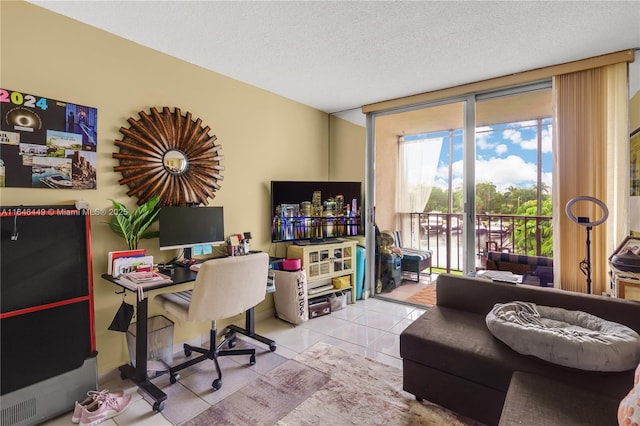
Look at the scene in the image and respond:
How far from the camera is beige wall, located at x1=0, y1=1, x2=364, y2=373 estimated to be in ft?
6.28

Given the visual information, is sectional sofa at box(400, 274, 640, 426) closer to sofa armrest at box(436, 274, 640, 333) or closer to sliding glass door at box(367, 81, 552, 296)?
sofa armrest at box(436, 274, 640, 333)

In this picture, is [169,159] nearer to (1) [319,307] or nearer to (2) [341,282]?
(1) [319,307]

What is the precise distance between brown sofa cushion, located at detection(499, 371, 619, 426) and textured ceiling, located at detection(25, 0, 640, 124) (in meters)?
2.14

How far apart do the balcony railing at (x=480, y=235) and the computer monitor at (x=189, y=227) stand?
260cm

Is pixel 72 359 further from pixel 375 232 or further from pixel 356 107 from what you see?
pixel 356 107

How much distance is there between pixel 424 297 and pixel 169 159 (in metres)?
3.34

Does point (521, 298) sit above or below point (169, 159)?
below

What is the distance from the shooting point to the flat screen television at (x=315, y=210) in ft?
11.3

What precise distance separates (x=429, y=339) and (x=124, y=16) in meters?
2.83

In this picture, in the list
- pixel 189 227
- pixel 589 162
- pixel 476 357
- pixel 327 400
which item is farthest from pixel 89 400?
pixel 589 162

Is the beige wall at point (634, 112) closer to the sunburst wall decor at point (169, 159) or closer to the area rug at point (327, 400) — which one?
the area rug at point (327, 400)

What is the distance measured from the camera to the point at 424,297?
3984 millimetres

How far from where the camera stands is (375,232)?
13.5ft

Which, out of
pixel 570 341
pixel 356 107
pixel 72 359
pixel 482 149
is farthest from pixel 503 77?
pixel 72 359
